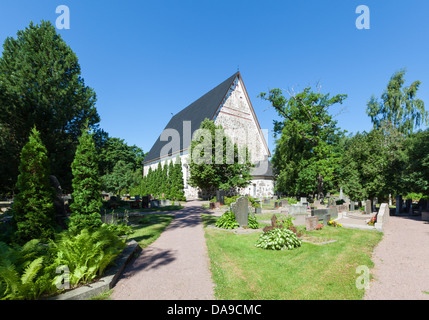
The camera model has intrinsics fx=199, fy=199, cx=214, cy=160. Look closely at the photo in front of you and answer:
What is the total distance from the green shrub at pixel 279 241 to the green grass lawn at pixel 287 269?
0.23 meters

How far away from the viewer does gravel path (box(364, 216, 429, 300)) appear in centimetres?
432

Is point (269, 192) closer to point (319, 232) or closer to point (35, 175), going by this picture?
point (319, 232)

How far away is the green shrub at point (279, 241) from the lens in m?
7.32

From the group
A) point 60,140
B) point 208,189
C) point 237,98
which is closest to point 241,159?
point 208,189

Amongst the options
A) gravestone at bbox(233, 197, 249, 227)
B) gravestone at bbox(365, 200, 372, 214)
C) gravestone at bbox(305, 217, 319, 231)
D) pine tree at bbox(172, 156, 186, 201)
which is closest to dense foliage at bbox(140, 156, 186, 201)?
pine tree at bbox(172, 156, 186, 201)

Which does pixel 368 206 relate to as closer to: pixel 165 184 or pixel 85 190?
pixel 85 190

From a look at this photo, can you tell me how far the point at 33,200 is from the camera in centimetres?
623

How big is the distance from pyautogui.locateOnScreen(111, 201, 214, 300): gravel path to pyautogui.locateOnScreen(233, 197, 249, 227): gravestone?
3.32 metres

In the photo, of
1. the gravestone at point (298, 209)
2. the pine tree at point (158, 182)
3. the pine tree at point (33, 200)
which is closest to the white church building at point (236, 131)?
the pine tree at point (158, 182)

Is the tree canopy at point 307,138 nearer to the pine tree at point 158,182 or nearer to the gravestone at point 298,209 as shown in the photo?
the gravestone at point 298,209

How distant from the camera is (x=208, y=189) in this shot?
29891mm

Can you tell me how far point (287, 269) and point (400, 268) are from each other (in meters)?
3.29

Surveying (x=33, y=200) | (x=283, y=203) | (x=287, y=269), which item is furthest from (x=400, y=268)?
(x=283, y=203)
